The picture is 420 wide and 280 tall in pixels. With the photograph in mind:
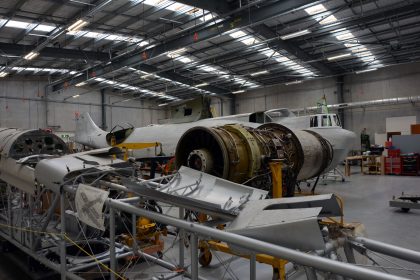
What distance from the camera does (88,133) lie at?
15453 mm

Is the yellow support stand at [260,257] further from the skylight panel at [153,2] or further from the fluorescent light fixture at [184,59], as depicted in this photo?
the fluorescent light fixture at [184,59]

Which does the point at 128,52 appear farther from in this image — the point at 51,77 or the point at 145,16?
the point at 51,77

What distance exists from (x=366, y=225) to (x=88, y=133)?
42.9 feet

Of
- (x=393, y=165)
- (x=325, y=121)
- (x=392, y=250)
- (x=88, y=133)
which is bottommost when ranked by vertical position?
(x=393, y=165)

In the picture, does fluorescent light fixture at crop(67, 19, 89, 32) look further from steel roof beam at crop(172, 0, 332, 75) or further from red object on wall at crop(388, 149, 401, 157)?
red object on wall at crop(388, 149, 401, 157)

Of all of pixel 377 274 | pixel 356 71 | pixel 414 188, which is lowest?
pixel 414 188

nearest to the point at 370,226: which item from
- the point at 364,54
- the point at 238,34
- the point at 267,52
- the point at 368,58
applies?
the point at 238,34

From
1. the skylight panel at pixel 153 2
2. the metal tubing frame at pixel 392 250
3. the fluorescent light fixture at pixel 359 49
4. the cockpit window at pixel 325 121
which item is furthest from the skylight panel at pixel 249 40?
the metal tubing frame at pixel 392 250

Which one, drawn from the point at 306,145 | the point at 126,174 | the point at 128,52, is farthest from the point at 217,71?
the point at 126,174

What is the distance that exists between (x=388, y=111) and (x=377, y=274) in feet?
71.4

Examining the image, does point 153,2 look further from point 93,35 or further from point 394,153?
point 394,153

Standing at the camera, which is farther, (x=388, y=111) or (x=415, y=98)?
(x=388, y=111)

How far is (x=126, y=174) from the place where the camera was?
3.95 metres

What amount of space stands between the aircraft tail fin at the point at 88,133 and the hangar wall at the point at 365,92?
14873 millimetres
